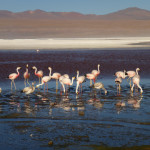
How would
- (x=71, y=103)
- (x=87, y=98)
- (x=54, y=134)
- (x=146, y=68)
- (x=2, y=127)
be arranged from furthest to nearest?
1. (x=146, y=68)
2. (x=87, y=98)
3. (x=71, y=103)
4. (x=2, y=127)
5. (x=54, y=134)

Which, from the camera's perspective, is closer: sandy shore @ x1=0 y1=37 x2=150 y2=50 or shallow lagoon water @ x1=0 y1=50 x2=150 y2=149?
shallow lagoon water @ x1=0 y1=50 x2=150 y2=149

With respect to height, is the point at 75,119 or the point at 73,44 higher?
the point at 73,44

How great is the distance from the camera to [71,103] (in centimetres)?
1103

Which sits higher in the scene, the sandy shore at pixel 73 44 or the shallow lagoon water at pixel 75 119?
the sandy shore at pixel 73 44

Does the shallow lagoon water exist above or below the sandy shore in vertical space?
below

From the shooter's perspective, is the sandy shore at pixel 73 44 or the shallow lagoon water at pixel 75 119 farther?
the sandy shore at pixel 73 44

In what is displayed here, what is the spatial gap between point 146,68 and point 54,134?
13161 mm

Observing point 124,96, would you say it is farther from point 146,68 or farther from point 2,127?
point 146,68

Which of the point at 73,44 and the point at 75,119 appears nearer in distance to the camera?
the point at 75,119

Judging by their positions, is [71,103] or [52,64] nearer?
[71,103]

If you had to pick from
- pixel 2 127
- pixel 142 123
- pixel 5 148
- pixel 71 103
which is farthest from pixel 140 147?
pixel 71 103

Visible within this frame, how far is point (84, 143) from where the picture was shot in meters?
7.29

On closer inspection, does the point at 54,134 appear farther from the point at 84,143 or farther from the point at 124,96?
the point at 124,96

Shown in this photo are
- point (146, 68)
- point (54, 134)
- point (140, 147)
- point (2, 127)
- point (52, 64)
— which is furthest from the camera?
point (52, 64)
